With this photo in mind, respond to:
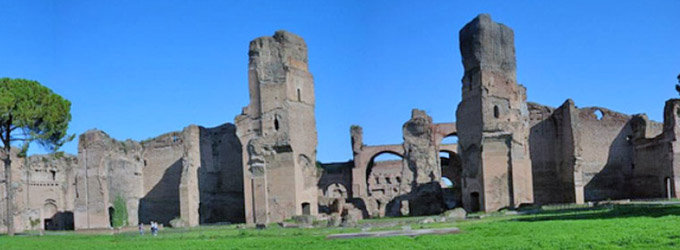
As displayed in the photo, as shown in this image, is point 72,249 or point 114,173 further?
point 114,173

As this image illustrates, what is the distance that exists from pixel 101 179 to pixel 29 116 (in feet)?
Result: 26.2

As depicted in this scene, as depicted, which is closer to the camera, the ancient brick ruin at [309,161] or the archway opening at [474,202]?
the ancient brick ruin at [309,161]

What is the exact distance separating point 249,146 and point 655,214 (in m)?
16.2

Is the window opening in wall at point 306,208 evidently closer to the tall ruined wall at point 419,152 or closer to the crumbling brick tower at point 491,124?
the tall ruined wall at point 419,152

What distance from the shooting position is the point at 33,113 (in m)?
24.8

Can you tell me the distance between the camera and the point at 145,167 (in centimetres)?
3453

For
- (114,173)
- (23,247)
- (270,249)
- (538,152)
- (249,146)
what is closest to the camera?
(270,249)

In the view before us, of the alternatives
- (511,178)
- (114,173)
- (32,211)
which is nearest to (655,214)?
(511,178)

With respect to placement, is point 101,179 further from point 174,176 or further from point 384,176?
point 384,176

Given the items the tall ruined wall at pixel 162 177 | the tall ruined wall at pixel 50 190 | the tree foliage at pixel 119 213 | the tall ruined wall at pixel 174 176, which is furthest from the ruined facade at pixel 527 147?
the tall ruined wall at pixel 50 190

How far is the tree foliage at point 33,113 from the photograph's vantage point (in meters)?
24.3

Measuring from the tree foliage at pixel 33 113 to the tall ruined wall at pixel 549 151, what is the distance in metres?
19.6

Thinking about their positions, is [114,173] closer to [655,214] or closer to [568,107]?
[568,107]

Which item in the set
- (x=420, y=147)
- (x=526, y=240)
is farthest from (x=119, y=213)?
(x=526, y=240)
